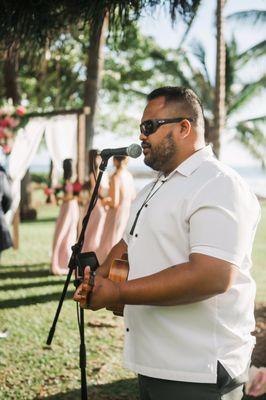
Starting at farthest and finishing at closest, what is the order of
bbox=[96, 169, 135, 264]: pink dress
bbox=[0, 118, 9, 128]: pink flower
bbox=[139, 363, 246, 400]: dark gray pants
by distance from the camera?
1. bbox=[0, 118, 9, 128]: pink flower
2. bbox=[96, 169, 135, 264]: pink dress
3. bbox=[139, 363, 246, 400]: dark gray pants

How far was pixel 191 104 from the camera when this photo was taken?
2092 mm

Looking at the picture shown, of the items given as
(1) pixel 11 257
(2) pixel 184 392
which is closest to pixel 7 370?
(2) pixel 184 392

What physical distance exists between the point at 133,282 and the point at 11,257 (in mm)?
8649

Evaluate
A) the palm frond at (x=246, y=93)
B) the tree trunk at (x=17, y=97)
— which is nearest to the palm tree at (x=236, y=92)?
the palm frond at (x=246, y=93)

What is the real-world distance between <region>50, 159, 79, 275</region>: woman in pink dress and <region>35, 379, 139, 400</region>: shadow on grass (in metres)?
4.51

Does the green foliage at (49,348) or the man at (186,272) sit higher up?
Answer: the man at (186,272)

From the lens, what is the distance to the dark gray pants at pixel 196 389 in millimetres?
1881

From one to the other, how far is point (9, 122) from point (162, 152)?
8147 mm

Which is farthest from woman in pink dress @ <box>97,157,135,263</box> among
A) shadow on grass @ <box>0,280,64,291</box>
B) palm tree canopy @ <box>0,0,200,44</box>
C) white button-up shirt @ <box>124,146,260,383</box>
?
white button-up shirt @ <box>124,146,260,383</box>

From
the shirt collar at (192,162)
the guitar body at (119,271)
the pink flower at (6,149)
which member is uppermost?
the shirt collar at (192,162)

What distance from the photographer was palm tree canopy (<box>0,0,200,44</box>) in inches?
165

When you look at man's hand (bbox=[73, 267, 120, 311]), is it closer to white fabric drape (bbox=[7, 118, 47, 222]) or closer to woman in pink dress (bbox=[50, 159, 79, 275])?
woman in pink dress (bbox=[50, 159, 79, 275])

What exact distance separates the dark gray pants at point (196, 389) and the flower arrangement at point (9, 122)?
27.0ft

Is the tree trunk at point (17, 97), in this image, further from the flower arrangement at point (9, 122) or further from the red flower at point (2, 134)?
the red flower at point (2, 134)
